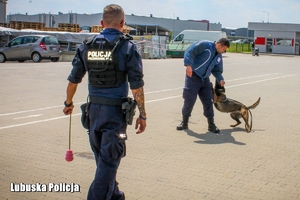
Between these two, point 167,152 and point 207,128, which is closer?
point 167,152

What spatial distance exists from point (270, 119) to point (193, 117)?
1.70 metres

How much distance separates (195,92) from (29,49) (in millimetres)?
20069

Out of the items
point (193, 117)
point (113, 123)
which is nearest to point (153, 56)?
point (193, 117)

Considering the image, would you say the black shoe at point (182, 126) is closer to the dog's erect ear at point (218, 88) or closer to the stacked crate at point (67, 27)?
the dog's erect ear at point (218, 88)

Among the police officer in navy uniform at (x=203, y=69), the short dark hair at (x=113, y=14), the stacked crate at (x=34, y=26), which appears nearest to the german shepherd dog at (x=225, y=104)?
the police officer in navy uniform at (x=203, y=69)

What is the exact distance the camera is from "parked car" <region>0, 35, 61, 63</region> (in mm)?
26672

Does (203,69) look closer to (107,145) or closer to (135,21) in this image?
(107,145)

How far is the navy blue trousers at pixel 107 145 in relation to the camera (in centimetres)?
425

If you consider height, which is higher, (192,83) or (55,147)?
(192,83)

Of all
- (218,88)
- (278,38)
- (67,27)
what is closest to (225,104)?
(218,88)

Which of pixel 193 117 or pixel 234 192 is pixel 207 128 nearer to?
pixel 193 117

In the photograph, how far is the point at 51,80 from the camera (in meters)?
16.9

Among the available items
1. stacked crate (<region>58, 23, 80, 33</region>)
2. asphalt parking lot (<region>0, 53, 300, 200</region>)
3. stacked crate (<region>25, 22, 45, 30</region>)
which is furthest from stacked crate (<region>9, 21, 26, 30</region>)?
asphalt parking lot (<region>0, 53, 300, 200</region>)

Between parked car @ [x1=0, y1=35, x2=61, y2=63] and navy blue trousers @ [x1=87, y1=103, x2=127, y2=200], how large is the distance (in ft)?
76.2
